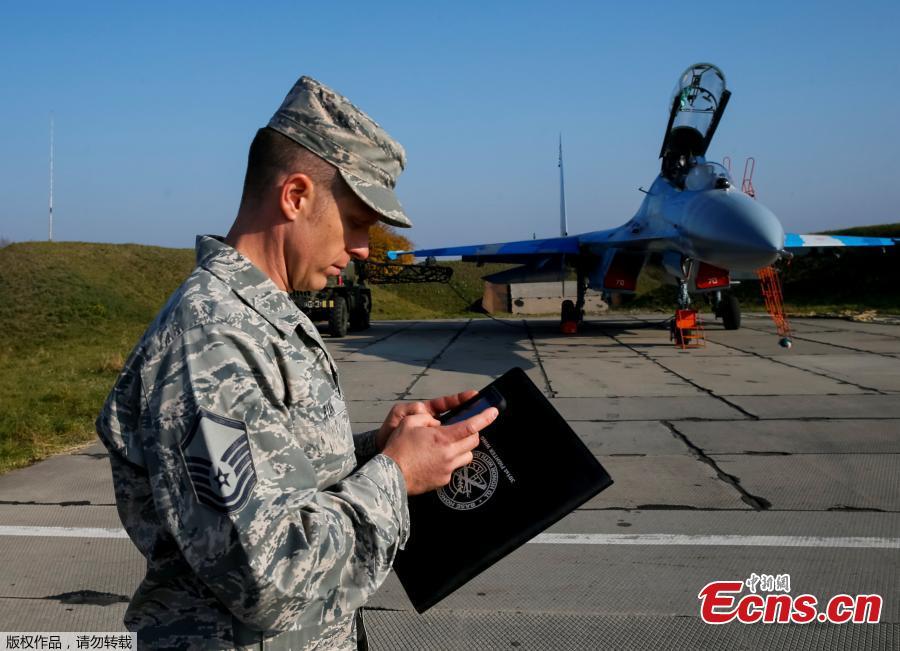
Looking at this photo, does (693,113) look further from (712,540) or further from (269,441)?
(269,441)

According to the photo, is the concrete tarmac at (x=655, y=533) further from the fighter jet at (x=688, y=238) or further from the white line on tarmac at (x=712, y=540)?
the fighter jet at (x=688, y=238)

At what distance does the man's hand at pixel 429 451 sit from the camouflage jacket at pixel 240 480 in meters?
0.06

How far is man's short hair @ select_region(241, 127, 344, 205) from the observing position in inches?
61.6

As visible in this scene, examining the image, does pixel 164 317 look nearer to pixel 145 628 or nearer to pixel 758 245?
pixel 145 628

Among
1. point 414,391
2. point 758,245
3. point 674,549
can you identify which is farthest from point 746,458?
point 758,245

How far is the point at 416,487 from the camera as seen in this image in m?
1.53

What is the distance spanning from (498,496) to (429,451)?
1.26 feet

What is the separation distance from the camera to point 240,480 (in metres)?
1.25

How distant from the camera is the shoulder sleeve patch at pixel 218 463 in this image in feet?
4.04

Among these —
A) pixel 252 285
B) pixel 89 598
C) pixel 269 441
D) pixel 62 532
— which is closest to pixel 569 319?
pixel 62 532

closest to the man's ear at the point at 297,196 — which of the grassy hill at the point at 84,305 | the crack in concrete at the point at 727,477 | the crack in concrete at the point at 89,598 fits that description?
the crack in concrete at the point at 89,598

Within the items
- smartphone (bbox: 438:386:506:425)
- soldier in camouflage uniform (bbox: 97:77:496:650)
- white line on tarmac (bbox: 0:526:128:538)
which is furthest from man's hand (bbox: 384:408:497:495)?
white line on tarmac (bbox: 0:526:128:538)

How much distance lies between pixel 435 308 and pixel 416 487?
4876 centimetres

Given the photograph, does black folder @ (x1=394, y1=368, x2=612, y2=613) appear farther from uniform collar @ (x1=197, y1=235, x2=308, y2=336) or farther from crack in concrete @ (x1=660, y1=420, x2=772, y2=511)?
crack in concrete @ (x1=660, y1=420, x2=772, y2=511)
